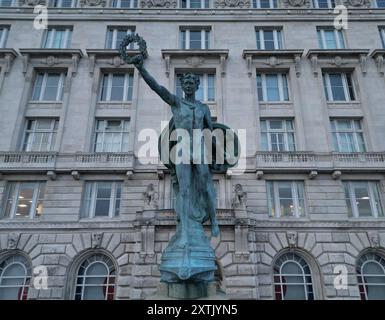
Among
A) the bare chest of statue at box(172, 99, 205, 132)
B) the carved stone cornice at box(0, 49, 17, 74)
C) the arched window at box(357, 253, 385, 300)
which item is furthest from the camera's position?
the carved stone cornice at box(0, 49, 17, 74)

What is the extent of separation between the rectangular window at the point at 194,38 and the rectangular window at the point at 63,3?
31.1ft

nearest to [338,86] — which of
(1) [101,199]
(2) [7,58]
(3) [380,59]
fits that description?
(3) [380,59]

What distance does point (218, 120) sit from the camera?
A: 2005 centimetres

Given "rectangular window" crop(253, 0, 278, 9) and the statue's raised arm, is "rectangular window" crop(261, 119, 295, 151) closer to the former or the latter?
"rectangular window" crop(253, 0, 278, 9)

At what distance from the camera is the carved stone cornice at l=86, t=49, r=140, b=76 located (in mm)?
21391

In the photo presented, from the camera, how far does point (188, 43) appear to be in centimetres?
2306

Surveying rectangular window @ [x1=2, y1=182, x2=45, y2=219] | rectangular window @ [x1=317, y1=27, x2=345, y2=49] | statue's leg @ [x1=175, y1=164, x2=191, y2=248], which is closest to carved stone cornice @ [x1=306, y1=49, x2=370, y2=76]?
rectangular window @ [x1=317, y1=27, x2=345, y2=49]

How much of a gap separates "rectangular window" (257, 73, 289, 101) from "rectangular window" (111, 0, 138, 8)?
12.0 m

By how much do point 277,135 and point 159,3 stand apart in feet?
47.4

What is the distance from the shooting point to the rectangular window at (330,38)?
74.9ft

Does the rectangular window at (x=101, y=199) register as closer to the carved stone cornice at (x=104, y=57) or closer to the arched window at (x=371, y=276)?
the carved stone cornice at (x=104, y=57)

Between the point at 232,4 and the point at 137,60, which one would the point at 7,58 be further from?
the point at 137,60
